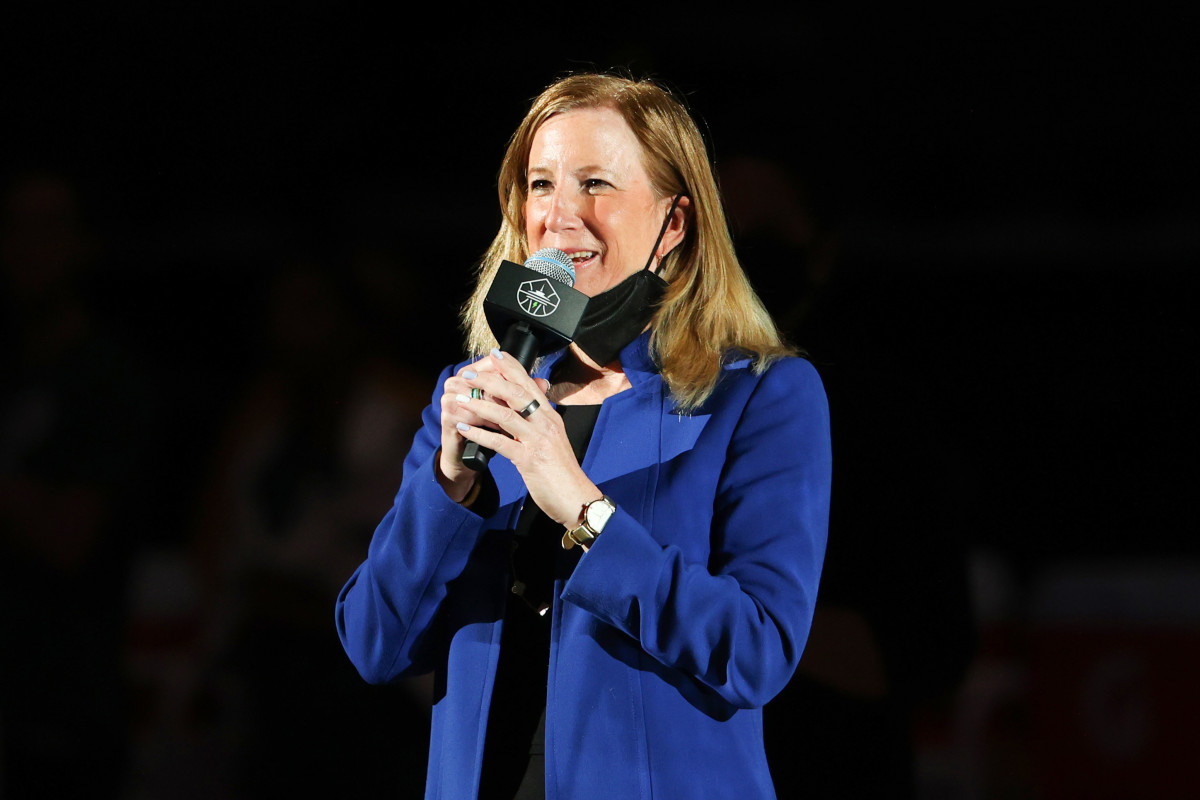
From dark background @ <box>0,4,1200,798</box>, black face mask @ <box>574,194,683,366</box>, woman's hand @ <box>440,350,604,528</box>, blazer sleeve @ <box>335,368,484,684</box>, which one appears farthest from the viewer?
dark background @ <box>0,4,1200,798</box>

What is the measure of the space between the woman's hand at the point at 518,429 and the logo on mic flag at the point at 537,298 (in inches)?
2.3

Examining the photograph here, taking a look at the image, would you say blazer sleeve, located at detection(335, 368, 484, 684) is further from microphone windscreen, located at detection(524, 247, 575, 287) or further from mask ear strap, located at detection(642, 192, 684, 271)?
mask ear strap, located at detection(642, 192, 684, 271)

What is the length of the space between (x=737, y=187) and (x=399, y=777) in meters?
1.23

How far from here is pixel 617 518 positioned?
3.64ft

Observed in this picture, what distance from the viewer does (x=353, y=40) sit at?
2.34m

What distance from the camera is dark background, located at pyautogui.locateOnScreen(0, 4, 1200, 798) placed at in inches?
80.6

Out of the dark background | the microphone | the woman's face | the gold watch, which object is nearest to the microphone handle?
the microphone

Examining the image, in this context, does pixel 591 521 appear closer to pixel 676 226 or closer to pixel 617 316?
pixel 617 316

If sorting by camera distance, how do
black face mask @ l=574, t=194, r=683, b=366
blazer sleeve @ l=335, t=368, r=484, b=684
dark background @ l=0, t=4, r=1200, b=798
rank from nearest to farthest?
blazer sleeve @ l=335, t=368, r=484, b=684 < black face mask @ l=574, t=194, r=683, b=366 < dark background @ l=0, t=4, r=1200, b=798

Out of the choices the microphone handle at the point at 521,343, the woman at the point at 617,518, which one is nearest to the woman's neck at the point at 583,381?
the woman at the point at 617,518

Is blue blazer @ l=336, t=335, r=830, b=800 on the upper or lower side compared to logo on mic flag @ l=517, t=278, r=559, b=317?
lower

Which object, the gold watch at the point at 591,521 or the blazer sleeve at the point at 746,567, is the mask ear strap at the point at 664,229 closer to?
the blazer sleeve at the point at 746,567

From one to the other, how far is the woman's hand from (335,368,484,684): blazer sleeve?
10 cm

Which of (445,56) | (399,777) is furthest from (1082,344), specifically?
(399,777)
